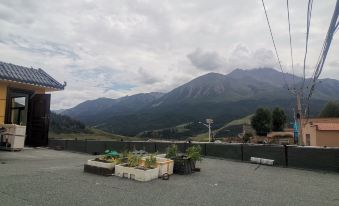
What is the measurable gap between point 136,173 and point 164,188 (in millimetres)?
1199

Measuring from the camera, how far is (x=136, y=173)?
31.1 ft

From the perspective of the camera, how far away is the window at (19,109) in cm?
1889

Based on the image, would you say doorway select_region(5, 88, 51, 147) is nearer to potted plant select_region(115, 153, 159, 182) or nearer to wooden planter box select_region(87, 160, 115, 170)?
wooden planter box select_region(87, 160, 115, 170)

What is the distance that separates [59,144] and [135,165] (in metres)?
10.7

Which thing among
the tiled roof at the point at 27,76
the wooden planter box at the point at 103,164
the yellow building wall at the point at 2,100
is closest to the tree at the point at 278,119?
the tiled roof at the point at 27,76

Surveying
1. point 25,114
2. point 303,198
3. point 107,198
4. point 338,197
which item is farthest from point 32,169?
point 25,114

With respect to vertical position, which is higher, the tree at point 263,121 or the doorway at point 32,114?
the tree at point 263,121

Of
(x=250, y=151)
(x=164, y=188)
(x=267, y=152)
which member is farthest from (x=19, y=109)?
(x=164, y=188)

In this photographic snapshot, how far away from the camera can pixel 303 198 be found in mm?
8000

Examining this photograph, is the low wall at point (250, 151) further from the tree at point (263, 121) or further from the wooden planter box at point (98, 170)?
the tree at point (263, 121)

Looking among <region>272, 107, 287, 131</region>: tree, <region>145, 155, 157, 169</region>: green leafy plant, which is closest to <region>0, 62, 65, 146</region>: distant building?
<region>145, 155, 157, 169</region>: green leafy plant

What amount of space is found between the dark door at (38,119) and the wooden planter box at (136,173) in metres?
10.1

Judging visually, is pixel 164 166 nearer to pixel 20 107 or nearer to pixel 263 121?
pixel 20 107

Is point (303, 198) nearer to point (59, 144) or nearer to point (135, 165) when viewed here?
point (135, 165)
